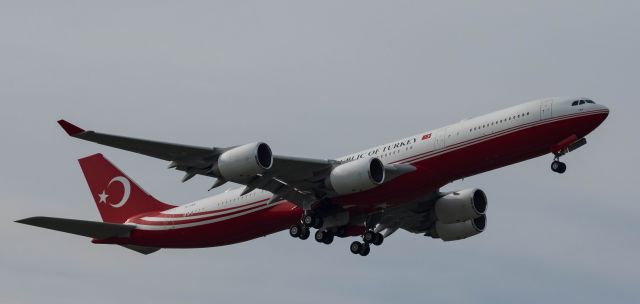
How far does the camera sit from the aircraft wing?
48.6 meters

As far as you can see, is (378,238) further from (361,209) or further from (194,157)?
(194,157)

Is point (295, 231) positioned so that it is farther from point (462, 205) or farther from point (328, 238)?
point (462, 205)

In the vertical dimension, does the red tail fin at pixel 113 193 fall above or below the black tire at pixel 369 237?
above

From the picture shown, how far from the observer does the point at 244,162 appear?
49812 millimetres

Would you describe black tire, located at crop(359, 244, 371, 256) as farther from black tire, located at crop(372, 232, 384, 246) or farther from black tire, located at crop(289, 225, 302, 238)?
black tire, located at crop(289, 225, 302, 238)

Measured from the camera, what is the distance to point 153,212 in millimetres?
60094

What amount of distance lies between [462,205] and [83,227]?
17196mm

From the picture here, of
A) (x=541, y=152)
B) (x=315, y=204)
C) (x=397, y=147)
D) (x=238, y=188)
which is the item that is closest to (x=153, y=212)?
(x=238, y=188)

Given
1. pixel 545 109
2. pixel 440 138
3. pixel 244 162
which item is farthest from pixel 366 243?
pixel 545 109

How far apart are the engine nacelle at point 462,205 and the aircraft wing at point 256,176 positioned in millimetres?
7382

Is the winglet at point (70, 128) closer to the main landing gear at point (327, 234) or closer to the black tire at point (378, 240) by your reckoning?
the main landing gear at point (327, 234)

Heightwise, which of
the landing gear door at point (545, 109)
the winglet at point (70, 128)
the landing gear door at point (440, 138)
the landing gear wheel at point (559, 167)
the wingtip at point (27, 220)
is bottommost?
the wingtip at point (27, 220)

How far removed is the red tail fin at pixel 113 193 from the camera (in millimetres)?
61000

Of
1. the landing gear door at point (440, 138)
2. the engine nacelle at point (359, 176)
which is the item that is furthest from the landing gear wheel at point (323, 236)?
the landing gear door at point (440, 138)
